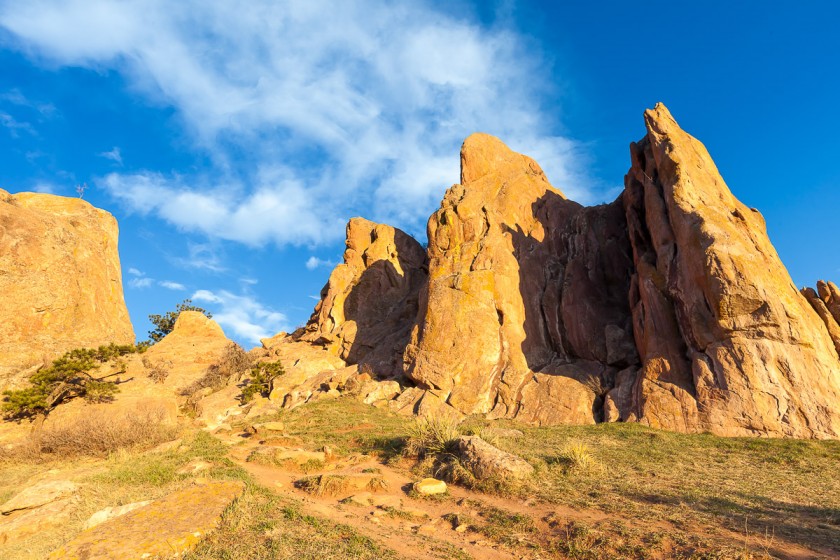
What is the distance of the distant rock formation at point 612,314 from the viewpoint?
1800cm

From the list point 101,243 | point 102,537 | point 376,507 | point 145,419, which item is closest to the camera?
point 102,537

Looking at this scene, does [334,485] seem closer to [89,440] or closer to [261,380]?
[89,440]

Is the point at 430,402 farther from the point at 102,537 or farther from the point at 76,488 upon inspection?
the point at 102,537

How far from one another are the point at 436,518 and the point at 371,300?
33140mm

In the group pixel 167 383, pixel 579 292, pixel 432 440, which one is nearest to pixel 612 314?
pixel 579 292

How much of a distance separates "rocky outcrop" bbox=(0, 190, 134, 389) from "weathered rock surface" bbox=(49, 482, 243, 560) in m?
25.1

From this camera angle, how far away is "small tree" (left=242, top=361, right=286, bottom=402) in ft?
→ 98.1

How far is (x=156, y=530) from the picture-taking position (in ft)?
21.4

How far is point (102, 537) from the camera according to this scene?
6.21m

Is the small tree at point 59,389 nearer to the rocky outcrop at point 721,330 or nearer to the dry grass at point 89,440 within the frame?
the dry grass at point 89,440

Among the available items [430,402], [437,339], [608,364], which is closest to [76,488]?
[430,402]

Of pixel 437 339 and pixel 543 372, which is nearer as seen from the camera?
pixel 543 372

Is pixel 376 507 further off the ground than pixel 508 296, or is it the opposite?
pixel 508 296

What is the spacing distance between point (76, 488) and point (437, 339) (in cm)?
1958
